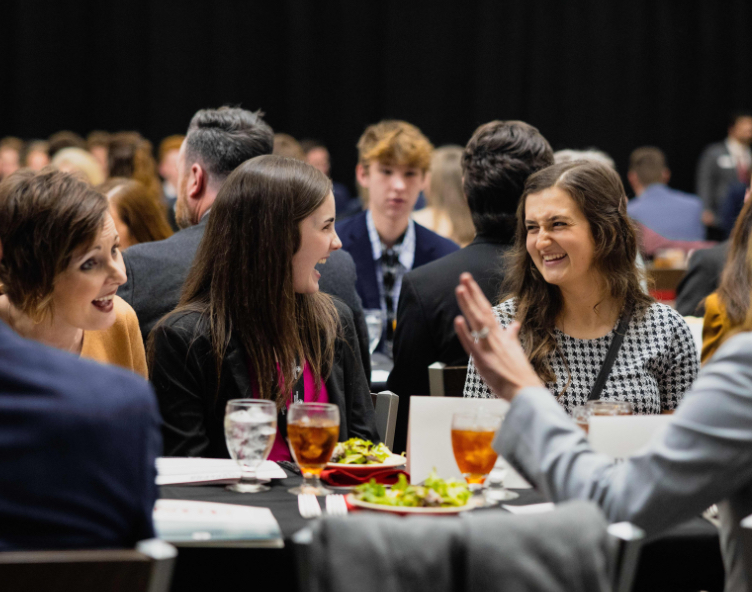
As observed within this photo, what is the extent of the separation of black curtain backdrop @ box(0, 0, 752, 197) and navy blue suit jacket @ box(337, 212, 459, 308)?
6997 mm

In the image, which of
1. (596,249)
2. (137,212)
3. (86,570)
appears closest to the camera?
(86,570)

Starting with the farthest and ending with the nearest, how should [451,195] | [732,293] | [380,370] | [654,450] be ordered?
[451,195]
[380,370]
[732,293]
[654,450]

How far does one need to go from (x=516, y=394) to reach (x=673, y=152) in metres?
10.9

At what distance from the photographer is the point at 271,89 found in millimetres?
11414

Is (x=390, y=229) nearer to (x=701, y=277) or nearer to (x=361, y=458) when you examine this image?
(x=701, y=277)

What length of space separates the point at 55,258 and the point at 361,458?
81 centimetres

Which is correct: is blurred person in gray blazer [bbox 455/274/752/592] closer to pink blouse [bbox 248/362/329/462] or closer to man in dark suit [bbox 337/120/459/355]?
pink blouse [bbox 248/362/329/462]

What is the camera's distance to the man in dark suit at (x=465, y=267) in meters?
3.16

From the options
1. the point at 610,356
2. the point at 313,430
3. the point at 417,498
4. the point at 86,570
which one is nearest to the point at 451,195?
the point at 610,356

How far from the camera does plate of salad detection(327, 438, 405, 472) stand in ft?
6.17

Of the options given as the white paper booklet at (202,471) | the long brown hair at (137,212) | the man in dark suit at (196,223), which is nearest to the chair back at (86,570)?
the white paper booklet at (202,471)

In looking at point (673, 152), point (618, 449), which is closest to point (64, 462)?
point (618, 449)

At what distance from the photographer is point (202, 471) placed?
1.85 m

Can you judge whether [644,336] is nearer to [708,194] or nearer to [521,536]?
[521,536]
